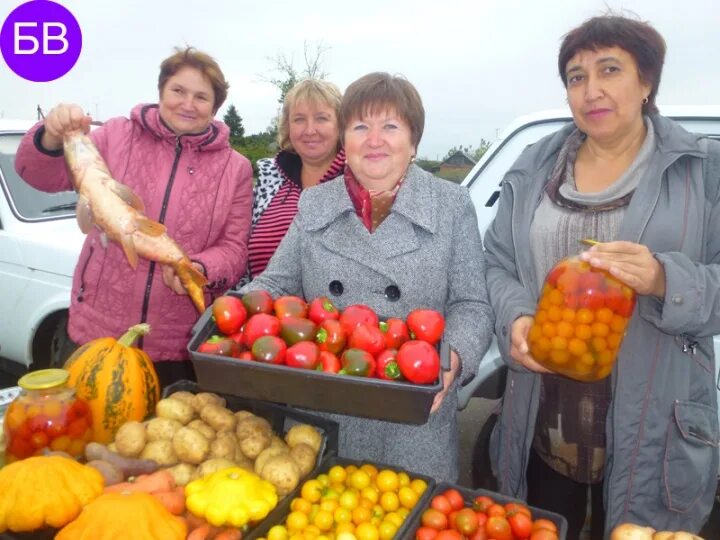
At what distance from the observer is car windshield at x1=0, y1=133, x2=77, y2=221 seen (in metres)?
4.29

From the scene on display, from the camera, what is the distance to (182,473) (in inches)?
72.6

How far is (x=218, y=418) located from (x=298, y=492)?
0.42m

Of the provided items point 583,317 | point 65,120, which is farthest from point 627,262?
point 65,120

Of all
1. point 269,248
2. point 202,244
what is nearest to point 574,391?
point 269,248

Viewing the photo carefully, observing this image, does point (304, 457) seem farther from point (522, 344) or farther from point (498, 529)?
point (522, 344)

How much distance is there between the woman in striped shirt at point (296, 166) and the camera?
2.90m

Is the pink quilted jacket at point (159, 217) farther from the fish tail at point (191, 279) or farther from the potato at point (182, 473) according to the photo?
the potato at point (182, 473)

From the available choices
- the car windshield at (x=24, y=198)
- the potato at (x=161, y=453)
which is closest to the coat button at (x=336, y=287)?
the potato at (x=161, y=453)

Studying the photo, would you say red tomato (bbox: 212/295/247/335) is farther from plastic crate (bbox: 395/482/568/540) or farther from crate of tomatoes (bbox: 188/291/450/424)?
plastic crate (bbox: 395/482/568/540)

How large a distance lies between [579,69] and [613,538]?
1485mm

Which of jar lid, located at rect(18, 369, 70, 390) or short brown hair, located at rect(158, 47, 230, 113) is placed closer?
jar lid, located at rect(18, 369, 70, 390)

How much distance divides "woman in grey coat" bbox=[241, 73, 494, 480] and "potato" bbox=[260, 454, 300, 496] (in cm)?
43

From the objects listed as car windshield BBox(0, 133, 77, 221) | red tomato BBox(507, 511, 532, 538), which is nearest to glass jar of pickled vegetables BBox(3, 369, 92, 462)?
red tomato BBox(507, 511, 532, 538)

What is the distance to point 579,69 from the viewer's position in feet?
6.64
